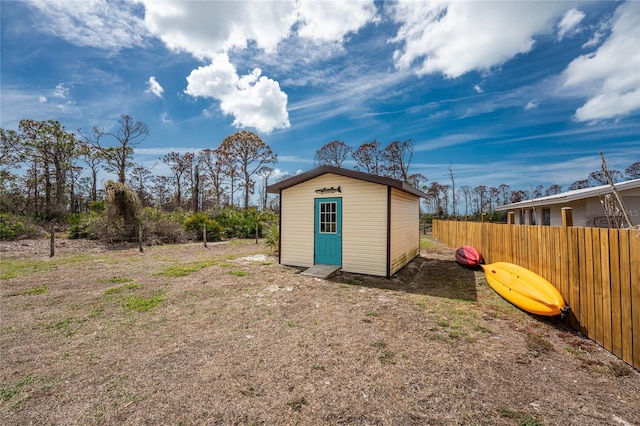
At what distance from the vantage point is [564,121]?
15875mm

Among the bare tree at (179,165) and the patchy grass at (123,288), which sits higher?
the bare tree at (179,165)

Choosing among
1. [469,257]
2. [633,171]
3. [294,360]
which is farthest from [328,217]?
[633,171]

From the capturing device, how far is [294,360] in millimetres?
2852

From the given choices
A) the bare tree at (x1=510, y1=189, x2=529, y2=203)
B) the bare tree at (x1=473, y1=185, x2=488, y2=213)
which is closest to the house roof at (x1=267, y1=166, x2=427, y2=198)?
the bare tree at (x1=510, y1=189, x2=529, y2=203)

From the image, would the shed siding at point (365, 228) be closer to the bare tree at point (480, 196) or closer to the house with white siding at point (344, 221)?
the house with white siding at point (344, 221)

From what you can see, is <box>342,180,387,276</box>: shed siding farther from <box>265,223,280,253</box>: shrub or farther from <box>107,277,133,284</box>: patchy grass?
<box>107,277,133,284</box>: patchy grass

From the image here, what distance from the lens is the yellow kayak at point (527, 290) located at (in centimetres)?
380

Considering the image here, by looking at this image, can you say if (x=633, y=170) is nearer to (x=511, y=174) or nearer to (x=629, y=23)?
(x=511, y=174)

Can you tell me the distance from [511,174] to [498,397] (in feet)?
84.0

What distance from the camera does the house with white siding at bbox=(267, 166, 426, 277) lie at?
262 inches

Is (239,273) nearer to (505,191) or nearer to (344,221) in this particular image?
(344,221)

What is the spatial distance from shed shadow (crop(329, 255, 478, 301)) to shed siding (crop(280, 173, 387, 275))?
446 mm

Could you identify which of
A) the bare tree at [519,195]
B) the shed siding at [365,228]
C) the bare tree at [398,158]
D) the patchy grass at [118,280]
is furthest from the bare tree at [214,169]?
the bare tree at [519,195]

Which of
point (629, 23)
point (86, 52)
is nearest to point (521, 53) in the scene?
point (629, 23)
